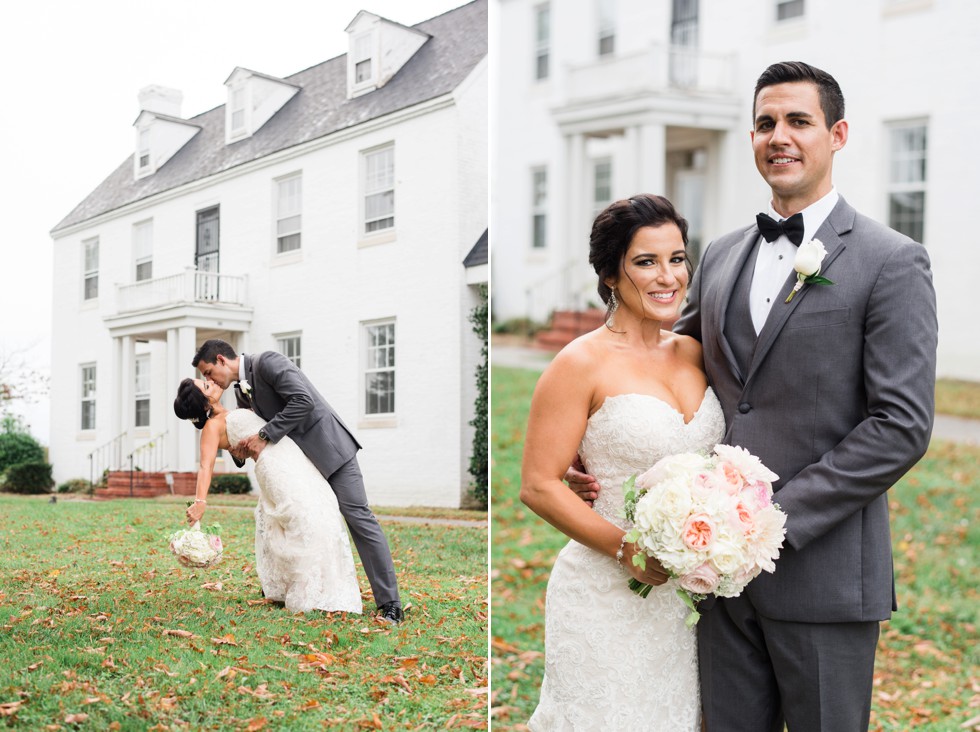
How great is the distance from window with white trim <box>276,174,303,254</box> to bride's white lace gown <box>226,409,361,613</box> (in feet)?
1.67

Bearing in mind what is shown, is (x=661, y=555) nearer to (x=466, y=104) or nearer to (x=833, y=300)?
(x=833, y=300)

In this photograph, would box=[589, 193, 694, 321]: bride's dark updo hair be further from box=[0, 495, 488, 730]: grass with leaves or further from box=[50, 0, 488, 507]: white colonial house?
box=[0, 495, 488, 730]: grass with leaves

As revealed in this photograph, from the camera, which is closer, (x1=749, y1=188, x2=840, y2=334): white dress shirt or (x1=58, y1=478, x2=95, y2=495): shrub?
(x1=749, y1=188, x2=840, y2=334): white dress shirt

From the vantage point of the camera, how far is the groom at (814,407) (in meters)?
2.40

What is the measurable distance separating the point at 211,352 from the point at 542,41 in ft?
41.0

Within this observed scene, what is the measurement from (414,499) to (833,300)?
4.65ft

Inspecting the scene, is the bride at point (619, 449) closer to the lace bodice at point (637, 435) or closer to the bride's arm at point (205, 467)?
the lace bodice at point (637, 435)

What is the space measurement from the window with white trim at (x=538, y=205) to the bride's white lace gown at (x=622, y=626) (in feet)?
38.8

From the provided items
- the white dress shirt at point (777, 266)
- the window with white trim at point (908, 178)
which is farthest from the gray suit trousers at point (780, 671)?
the window with white trim at point (908, 178)

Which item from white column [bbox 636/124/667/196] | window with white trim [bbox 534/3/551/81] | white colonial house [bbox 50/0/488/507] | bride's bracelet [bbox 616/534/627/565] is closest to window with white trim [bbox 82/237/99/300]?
white colonial house [bbox 50/0/488/507]

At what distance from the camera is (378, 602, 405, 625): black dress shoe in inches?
124

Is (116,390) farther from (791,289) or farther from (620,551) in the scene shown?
(791,289)

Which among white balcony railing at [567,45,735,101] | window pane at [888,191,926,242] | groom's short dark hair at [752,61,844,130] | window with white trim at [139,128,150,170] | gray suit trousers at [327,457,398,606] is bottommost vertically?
gray suit trousers at [327,457,398,606]

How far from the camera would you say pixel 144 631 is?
2.63m
